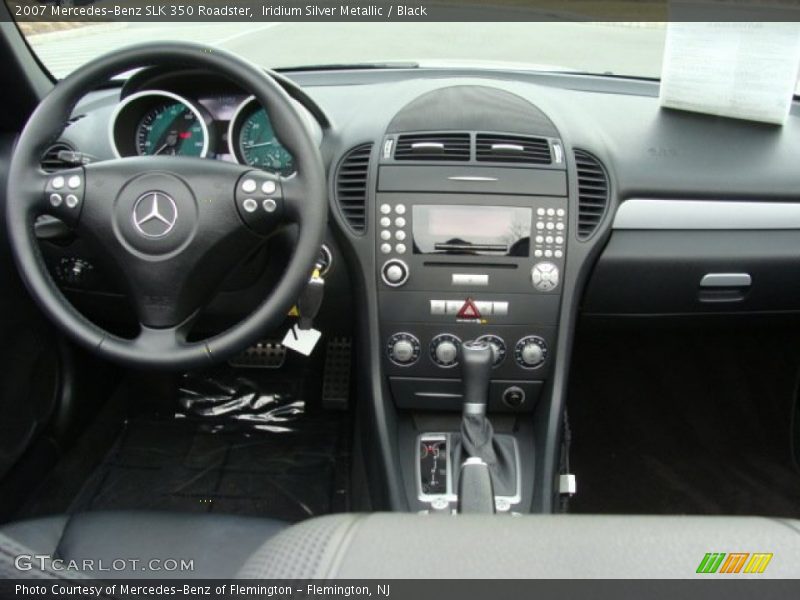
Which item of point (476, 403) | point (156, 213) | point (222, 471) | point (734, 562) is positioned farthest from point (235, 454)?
point (734, 562)

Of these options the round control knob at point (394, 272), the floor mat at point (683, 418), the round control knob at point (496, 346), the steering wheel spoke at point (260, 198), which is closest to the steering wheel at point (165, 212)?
the steering wheel spoke at point (260, 198)

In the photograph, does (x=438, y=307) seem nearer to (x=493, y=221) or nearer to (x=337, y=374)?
(x=493, y=221)

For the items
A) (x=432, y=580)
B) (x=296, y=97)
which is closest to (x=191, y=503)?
(x=296, y=97)

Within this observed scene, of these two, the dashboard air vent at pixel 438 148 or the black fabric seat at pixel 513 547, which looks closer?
the black fabric seat at pixel 513 547

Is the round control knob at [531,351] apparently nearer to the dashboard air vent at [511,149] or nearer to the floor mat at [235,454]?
the dashboard air vent at [511,149]

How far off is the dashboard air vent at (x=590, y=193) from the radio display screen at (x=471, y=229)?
135 mm

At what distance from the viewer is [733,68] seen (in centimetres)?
186

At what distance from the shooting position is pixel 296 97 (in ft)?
5.47

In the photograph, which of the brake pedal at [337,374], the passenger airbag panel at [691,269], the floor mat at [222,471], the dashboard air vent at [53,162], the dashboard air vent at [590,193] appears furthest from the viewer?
the brake pedal at [337,374]

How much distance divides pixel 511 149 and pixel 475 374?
0.54 m

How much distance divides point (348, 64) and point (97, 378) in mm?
1250

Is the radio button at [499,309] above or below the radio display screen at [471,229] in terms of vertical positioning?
below

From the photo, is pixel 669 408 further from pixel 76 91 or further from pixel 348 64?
pixel 76 91

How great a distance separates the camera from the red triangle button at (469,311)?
1.79 metres
